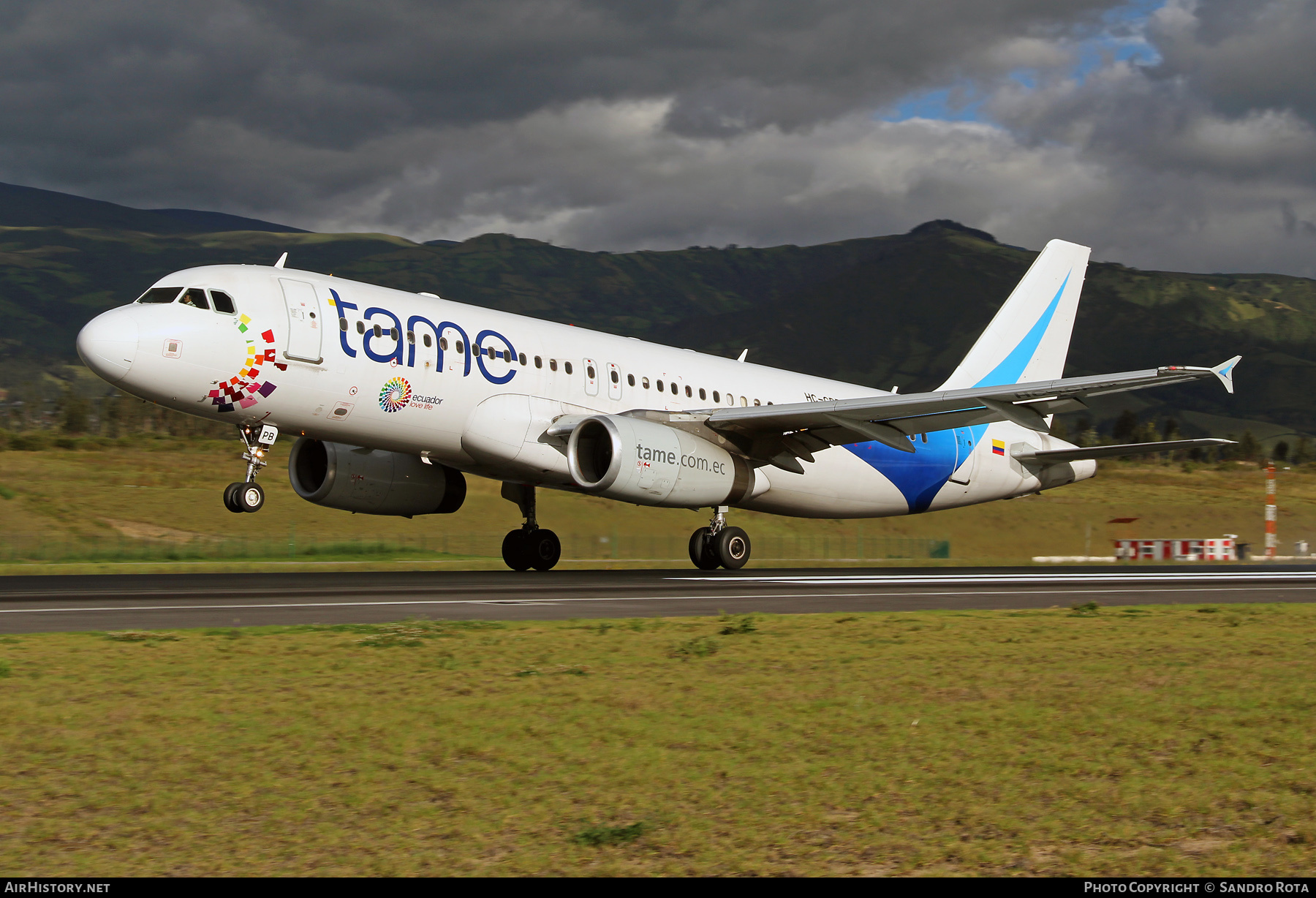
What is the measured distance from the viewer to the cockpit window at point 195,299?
1955 cm

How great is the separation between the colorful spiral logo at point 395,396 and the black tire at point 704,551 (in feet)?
Answer: 24.2

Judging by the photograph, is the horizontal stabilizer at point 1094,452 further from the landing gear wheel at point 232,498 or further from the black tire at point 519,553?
the landing gear wheel at point 232,498

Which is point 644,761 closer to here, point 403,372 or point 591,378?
point 403,372

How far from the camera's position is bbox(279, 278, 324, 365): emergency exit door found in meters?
20.0

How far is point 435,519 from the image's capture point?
58.1m

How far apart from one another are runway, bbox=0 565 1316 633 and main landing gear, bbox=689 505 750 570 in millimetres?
863

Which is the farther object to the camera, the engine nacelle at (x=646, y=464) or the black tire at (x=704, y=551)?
the black tire at (x=704, y=551)

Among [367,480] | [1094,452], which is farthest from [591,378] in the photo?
[1094,452]

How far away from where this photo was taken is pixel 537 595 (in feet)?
55.3

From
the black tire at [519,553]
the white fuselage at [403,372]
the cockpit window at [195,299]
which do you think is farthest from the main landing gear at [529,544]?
the cockpit window at [195,299]

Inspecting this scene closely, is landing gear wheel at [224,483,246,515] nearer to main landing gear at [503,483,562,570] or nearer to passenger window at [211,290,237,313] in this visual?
passenger window at [211,290,237,313]

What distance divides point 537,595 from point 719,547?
9.22m

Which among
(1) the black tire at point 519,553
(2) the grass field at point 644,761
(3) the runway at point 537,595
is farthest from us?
(1) the black tire at point 519,553
